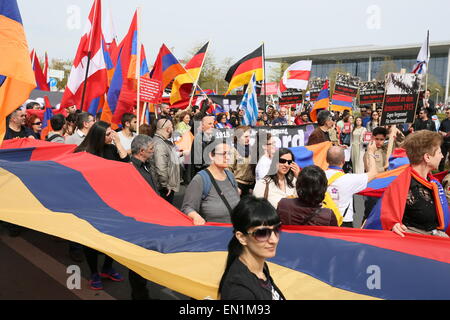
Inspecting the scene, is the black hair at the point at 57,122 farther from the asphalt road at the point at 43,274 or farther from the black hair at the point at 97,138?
the black hair at the point at 97,138

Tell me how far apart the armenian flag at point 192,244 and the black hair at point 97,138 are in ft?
1.68

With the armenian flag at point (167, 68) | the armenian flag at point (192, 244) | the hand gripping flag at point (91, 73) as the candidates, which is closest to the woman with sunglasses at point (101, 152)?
the armenian flag at point (192, 244)

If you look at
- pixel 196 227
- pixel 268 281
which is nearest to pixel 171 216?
pixel 196 227

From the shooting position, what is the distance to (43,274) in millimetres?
4859

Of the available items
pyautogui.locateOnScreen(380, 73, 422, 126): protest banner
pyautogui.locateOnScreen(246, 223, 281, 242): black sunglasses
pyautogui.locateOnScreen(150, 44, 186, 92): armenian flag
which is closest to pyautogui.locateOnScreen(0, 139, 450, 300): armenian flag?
pyautogui.locateOnScreen(246, 223, 281, 242): black sunglasses

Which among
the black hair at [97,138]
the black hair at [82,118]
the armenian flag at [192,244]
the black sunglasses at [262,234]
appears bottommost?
the armenian flag at [192,244]

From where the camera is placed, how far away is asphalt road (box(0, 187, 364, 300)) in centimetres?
437

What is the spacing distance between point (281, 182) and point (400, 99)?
3.59 meters

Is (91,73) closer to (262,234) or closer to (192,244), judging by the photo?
(192,244)

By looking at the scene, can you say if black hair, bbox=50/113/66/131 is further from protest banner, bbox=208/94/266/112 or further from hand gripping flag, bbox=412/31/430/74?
hand gripping flag, bbox=412/31/430/74

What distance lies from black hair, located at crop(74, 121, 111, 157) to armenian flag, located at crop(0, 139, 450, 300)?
512 mm

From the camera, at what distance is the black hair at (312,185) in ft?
11.2
